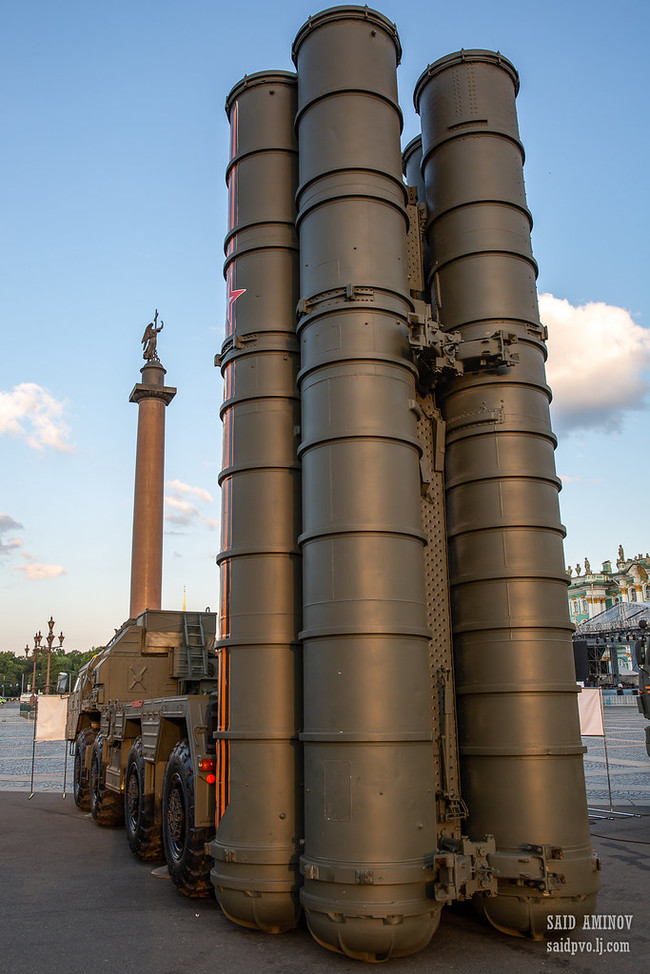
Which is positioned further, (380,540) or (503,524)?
(503,524)

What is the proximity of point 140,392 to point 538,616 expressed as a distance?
105 feet

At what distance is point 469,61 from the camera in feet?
24.7

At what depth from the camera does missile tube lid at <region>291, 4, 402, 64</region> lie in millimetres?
6879

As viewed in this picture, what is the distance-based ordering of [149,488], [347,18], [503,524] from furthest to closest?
[149,488] < [347,18] < [503,524]

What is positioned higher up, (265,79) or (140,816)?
(265,79)

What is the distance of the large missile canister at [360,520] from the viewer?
5195mm

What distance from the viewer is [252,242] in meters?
7.27

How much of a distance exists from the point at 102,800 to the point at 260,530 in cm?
708

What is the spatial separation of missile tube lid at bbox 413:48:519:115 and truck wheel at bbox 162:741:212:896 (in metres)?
6.90

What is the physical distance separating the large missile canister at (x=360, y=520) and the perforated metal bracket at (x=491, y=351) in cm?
55

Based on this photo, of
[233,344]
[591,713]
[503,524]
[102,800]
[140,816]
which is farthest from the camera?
[591,713]

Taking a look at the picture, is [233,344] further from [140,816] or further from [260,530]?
[140,816]

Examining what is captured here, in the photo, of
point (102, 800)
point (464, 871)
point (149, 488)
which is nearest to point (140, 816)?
point (102, 800)

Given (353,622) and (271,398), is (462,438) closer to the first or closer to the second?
(271,398)
